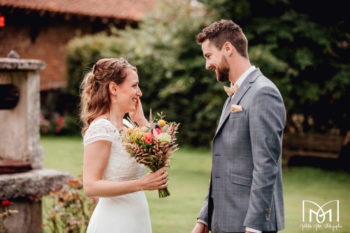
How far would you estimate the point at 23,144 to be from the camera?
5746 mm

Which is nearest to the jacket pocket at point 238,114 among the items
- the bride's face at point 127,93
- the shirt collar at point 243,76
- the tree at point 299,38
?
the shirt collar at point 243,76

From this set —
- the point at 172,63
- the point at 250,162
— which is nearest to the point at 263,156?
the point at 250,162

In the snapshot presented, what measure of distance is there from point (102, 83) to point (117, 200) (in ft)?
2.69

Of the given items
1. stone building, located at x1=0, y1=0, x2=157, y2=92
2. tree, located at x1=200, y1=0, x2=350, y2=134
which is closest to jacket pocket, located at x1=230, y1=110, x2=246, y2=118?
tree, located at x1=200, y1=0, x2=350, y2=134

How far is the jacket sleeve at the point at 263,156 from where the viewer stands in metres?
2.70

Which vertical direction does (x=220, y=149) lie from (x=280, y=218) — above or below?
above

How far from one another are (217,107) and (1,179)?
21.4 ft

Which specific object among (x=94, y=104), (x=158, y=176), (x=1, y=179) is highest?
(x=94, y=104)

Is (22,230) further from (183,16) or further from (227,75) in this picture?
(183,16)

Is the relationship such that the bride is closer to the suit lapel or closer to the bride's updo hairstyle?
the bride's updo hairstyle

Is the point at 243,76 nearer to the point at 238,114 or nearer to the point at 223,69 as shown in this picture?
the point at 223,69

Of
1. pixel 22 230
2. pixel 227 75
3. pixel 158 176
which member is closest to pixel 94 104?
pixel 158 176

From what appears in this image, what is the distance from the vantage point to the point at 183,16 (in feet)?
36.8

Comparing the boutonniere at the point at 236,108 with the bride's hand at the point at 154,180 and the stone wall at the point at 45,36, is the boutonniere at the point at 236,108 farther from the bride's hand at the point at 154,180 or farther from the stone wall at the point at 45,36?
the stone wall at the point at 45,36
